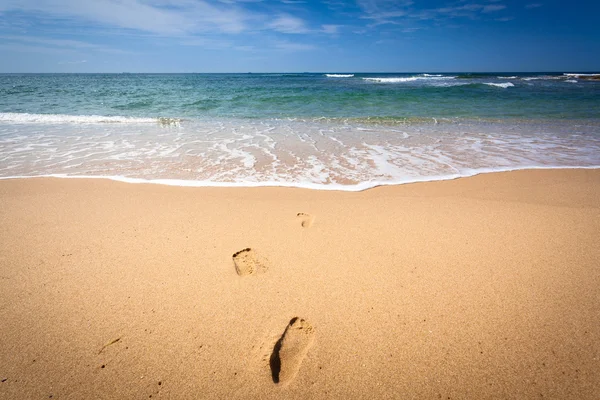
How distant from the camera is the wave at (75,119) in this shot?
1056 cm

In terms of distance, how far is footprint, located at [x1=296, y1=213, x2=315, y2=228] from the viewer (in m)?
3.01

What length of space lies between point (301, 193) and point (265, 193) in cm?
47

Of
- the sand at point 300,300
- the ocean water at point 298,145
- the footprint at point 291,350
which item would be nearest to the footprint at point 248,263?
the sand at point 300,300

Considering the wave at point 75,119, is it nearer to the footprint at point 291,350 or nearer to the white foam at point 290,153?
the white foam at point 290,153

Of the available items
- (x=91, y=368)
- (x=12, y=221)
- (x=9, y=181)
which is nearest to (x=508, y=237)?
(x=91, y=368)

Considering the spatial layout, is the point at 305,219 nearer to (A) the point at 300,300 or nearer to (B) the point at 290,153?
(A) the point at 300,300

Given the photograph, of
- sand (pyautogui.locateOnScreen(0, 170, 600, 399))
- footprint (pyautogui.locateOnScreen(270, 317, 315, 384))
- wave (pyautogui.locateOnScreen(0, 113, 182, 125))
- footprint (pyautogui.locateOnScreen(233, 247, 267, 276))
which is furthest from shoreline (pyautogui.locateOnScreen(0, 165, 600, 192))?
wave (pyautogui.locateOnScreen(0, 113, 182, 125))

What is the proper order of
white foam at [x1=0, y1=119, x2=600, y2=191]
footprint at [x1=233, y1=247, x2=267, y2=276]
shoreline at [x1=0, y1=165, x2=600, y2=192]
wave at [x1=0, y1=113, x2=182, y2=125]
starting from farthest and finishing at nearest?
1. wave at [x1=0, y1=113, x2=182, y2=125]
2. white foam at [x1=0, y1=119, x2=600, y2=191]
3. shoreline at [x1=0, y1=165, x2=600, y2=192]
4. footprint at [x1=233, y1=247, x2=267, y2=276]

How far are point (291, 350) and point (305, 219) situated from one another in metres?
1.58

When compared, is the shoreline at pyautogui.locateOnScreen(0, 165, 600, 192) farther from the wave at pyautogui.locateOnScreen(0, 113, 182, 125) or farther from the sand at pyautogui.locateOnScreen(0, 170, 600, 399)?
the wave at pyautogui.locateOnScreen(0, 113, 182, 125)

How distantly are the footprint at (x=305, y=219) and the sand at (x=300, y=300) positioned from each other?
0.02 metres

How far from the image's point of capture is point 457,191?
3.88 m

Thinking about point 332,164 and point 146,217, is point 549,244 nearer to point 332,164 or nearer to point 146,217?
point 332,164

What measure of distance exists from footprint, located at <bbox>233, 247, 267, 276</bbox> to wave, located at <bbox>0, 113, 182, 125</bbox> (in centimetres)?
924
